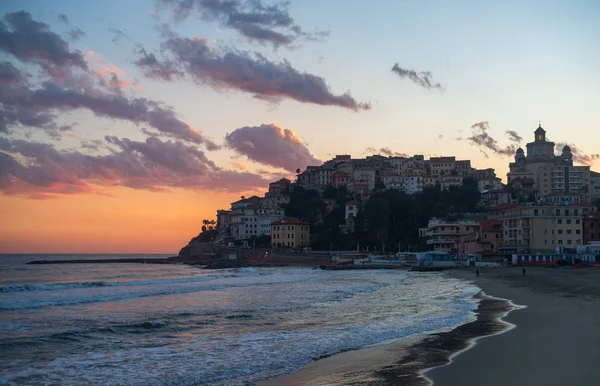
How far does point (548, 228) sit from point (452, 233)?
1780cm

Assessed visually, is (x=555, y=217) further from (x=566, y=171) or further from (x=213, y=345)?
(x=213, y=345)

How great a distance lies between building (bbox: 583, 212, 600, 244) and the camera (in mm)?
81125

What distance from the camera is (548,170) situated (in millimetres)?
131375

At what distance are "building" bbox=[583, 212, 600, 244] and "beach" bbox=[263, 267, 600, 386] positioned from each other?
68.8 m

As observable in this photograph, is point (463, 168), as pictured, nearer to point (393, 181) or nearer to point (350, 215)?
point (393, 181)

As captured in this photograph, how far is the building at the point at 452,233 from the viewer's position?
89250 mm

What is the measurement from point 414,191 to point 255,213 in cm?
4397

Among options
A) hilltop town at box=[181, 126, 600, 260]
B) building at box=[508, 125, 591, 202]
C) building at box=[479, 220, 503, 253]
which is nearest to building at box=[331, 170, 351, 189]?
hilltop town at box=[181, 126, 600, 260]

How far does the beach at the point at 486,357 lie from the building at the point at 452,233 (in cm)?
7041

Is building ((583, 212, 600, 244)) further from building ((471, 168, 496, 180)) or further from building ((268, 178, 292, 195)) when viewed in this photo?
building ((268, 178, 292, 195))

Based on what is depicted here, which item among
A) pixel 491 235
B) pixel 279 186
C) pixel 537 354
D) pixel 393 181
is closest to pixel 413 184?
pixel 393 181

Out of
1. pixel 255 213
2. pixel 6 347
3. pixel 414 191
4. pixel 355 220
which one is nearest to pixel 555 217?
pixel 355 220

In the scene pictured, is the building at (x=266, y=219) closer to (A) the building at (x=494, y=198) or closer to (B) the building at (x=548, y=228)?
(A) the building at (x=494, y=198)

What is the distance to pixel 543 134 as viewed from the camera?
146m
